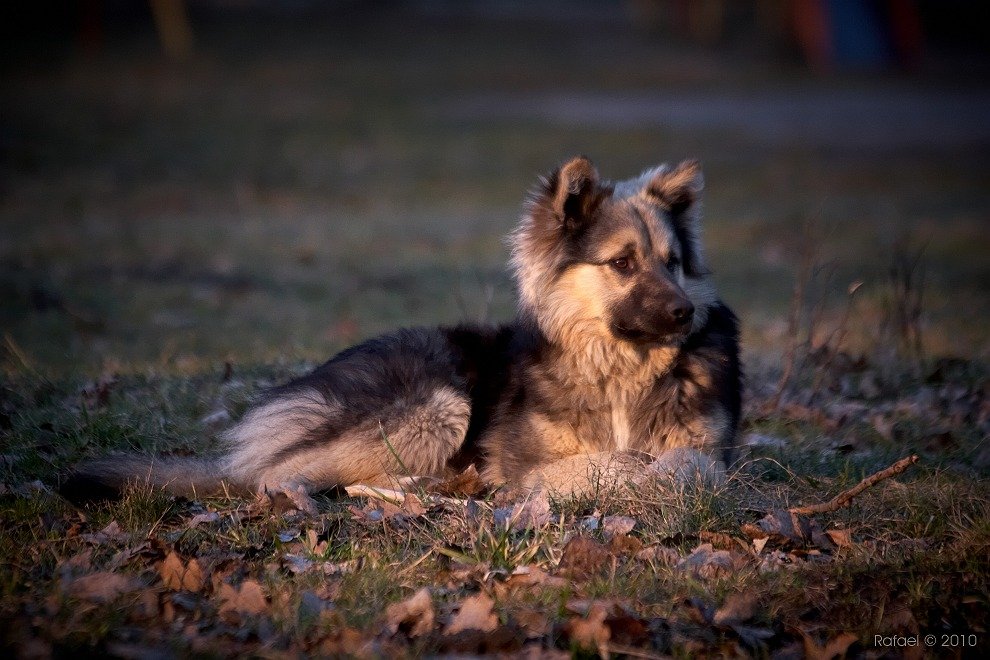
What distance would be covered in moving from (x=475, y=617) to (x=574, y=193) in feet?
8.34

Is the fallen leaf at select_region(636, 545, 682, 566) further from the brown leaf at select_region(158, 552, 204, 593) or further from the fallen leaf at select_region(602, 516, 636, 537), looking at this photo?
the brown leaf at select_region(158, 552, 204, 593)

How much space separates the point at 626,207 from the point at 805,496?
1.90m

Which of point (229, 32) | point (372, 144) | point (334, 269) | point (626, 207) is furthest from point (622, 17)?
point (626, 207)

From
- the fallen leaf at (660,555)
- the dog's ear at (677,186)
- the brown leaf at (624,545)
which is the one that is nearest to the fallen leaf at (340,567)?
the brown leaf at (624,545)

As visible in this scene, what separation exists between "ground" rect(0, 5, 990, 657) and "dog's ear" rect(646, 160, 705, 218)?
1.61 m

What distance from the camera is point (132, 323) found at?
11.6 m

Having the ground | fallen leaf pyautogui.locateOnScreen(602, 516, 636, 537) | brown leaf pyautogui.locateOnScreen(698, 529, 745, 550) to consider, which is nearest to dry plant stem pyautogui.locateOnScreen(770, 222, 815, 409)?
the ground

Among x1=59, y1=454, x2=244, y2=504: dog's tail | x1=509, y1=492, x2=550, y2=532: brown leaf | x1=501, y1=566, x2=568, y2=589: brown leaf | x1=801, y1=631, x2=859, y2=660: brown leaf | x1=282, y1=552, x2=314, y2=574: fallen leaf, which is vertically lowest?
x1=801, y1=631, x2=859, y2=660: brown leaf

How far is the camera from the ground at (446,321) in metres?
4.09

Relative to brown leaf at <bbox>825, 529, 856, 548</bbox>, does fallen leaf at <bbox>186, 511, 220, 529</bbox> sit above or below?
above

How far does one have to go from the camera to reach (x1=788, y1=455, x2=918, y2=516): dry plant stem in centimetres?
481

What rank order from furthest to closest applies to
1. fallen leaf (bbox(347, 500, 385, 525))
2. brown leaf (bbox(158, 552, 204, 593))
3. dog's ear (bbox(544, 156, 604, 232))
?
dog's ear (bbox(544, 156, 604, 232))
fallen leaf (bbox(347, 500, 385, 525))
brown leaf (bbox(158, 552, 204, 593))

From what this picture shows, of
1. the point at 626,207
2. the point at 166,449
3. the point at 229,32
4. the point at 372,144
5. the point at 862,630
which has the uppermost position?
the point at 229,32

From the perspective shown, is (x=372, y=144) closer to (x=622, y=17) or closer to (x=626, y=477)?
(x=626, y=477)
